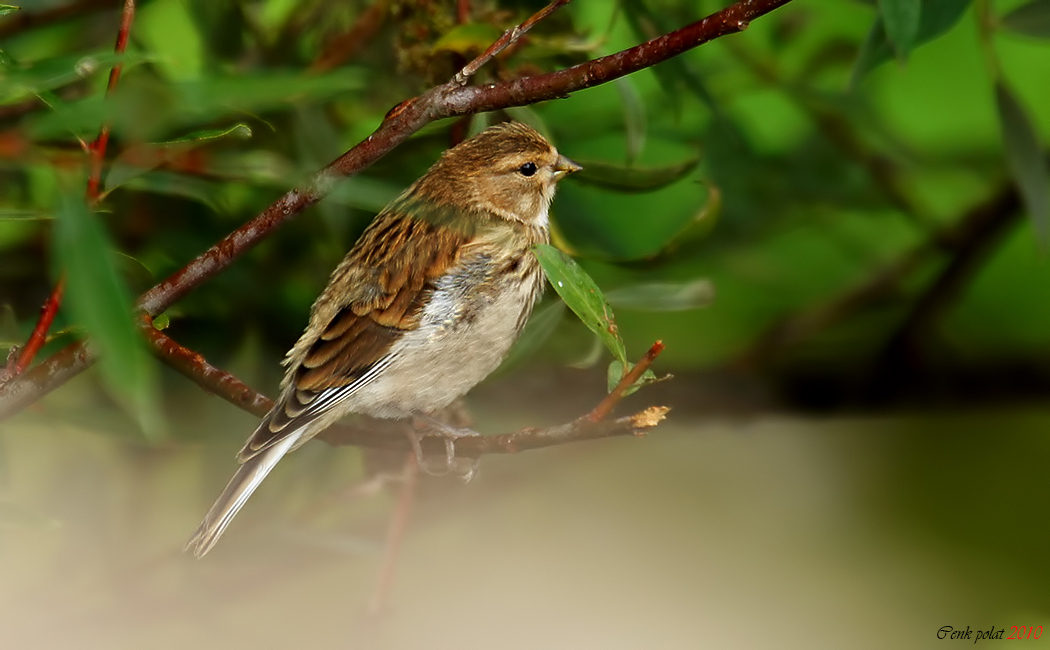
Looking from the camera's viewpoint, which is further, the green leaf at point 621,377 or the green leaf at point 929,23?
the green leaf at point 929,23

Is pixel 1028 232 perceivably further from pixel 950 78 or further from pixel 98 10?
pixel 98 10

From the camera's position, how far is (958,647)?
56.2 inches

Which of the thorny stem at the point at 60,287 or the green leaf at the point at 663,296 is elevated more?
the thorny stem at the point at 60,287

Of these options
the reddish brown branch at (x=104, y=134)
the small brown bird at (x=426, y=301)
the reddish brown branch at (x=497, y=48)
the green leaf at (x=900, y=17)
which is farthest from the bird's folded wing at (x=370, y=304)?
the green leaf at (x=900, y=17)

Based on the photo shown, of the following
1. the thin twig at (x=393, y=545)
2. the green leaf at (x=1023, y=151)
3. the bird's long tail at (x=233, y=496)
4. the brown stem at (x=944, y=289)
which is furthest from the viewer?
the brown stem at (x=944, y=289)

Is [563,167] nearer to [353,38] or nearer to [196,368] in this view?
[353,38]

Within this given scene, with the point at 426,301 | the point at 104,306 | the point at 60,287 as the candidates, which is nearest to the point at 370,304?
the point at 426,301

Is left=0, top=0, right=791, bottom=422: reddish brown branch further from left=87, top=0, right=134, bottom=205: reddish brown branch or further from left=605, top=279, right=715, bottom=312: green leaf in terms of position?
left=605, top=279, right=715, bottom=312: green leaf

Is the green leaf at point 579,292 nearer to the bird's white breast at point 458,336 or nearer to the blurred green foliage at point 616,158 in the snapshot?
the blurred green foliage at point 616,158

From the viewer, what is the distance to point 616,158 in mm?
1918

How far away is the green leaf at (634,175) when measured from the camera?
1209 millimetres

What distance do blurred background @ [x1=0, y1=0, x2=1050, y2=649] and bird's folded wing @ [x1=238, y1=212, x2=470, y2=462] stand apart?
0.07 meters

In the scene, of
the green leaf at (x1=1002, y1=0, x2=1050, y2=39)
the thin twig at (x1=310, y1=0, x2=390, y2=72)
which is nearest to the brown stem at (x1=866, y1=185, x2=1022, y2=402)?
the green leaf at (x1=1002, y1=0, x2=1050, y2=39)

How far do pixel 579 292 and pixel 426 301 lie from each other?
0.45 m
